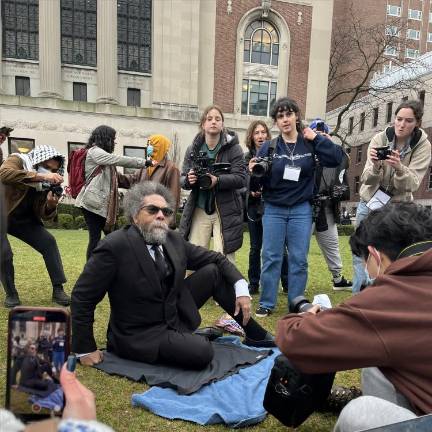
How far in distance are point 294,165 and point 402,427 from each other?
3.11 metres

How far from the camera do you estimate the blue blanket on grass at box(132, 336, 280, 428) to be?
7.87ft

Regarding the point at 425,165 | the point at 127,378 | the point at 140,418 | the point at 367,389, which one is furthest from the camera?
the point at 425,165

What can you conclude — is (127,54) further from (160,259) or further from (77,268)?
(160,259)

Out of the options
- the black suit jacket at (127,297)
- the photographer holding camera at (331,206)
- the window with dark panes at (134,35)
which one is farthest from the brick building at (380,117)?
the black suit jacket at (127,297)

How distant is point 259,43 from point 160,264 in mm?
31416

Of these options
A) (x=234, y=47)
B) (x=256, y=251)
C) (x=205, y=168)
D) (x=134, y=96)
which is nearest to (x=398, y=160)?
(x=205, y=168)

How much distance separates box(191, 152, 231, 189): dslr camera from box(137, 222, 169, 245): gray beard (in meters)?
1.29

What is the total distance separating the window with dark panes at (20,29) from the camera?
28406mm

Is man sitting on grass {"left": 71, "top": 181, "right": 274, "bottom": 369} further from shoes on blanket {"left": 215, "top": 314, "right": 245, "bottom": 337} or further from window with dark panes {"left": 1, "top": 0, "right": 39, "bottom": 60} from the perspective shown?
window with dark panes {"left": 1, "top": 0, "right": 39, "bottom": 60}

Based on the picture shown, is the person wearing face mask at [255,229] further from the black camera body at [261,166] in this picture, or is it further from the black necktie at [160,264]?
the black necktie at [160,264]

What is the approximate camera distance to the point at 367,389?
1.96 meters

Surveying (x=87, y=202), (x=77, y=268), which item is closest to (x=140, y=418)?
(x=87, y=202)

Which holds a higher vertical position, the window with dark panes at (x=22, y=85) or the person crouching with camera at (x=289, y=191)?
the window with dark panes at (x=22, y=85)

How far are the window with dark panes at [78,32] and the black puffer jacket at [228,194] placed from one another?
29056 mm
